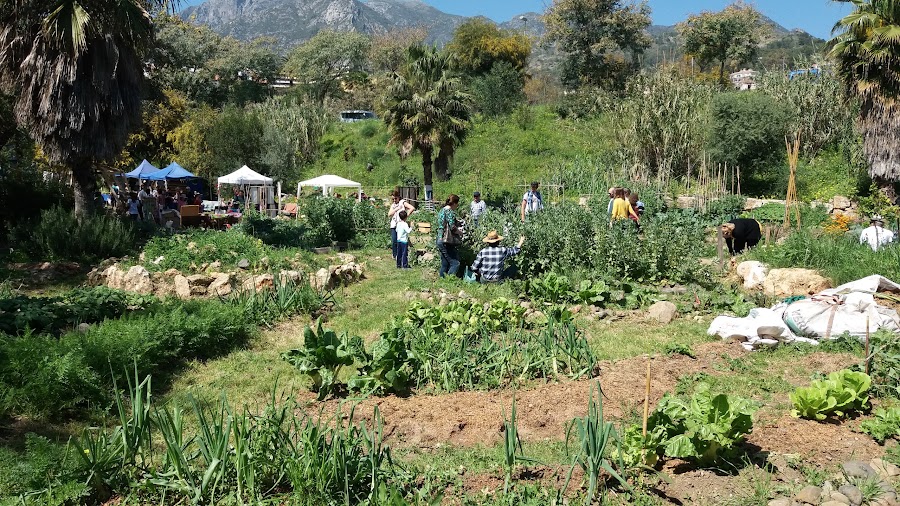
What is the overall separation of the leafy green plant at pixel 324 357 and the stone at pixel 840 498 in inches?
140

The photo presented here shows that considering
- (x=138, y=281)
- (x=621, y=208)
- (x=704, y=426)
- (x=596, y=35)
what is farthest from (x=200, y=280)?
(x=596, y=35)

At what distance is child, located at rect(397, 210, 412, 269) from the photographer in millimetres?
12828

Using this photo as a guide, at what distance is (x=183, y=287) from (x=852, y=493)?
27.6 ft

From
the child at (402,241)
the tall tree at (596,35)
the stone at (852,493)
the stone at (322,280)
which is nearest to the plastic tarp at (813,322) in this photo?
the stone at (852,493)

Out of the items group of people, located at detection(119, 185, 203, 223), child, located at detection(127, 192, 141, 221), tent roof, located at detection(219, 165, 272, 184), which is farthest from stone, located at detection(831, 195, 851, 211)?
child, located at detection(127, 192, 141, 221)

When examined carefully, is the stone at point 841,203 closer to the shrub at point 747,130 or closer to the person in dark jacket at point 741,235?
the shrub at point 747,130

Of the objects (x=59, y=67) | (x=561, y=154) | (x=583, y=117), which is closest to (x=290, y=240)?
(x=59, y=67)

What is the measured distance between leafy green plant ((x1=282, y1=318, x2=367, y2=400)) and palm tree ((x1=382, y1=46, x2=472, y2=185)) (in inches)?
690

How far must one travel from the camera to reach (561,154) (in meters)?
29.6

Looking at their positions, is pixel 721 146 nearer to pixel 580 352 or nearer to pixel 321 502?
pixel 580 352

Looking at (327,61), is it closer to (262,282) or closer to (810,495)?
(262,282)

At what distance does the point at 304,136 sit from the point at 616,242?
3007 cm

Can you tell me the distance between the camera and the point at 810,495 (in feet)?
12.9

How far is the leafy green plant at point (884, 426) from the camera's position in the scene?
15.6ft
